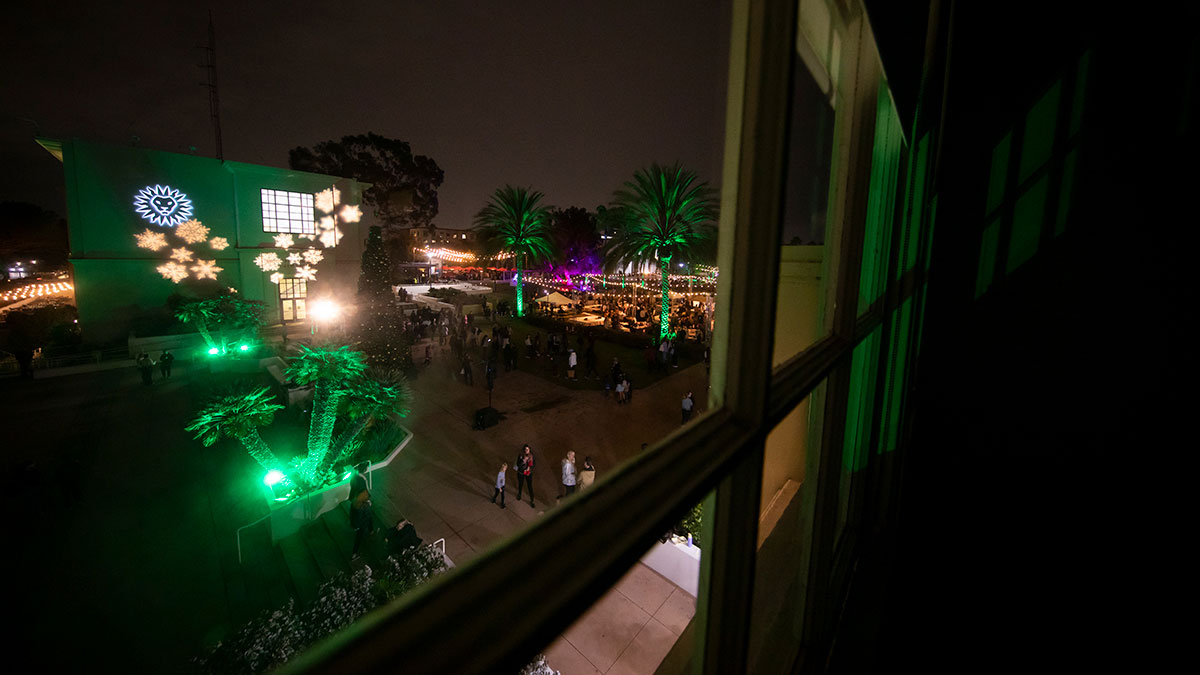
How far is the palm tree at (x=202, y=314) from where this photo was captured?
18.7m

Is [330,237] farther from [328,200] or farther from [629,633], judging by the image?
[629,633]

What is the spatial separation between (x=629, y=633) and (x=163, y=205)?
25.5m

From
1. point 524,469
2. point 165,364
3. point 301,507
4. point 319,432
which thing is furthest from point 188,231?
point 524,469

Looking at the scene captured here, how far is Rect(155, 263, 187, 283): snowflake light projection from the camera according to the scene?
20703mm

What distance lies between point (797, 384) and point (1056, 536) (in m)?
4.83

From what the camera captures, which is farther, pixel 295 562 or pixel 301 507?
pixel 301 507

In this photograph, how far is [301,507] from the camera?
8406 mm

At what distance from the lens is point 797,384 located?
4.85 ft

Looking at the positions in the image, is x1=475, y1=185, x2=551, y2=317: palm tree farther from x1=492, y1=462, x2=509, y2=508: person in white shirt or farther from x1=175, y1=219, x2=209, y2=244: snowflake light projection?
x1=492, y1=462, x2=509, y2=508: person in white shirt

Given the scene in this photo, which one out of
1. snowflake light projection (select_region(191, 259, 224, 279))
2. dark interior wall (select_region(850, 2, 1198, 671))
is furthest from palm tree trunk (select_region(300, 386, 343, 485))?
snowflake light projection (select_region(191, 259, 224, 279))

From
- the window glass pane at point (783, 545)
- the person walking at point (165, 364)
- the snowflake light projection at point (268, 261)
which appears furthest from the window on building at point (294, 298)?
the window glass pane at point (783, 545)

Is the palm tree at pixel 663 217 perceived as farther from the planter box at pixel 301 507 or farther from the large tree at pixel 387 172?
the large tree at pixel 387 172

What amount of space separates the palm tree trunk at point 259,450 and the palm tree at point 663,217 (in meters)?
16.4

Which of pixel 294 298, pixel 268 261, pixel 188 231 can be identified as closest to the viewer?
pixel 188 231
